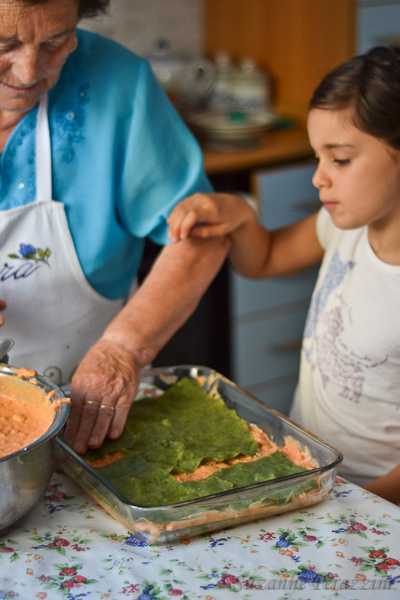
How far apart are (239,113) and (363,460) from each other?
5.50 ft

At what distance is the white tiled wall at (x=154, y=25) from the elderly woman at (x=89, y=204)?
160 centimetres

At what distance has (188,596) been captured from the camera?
747 millimetres

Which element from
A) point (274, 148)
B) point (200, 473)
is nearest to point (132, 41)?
point (274, 148)

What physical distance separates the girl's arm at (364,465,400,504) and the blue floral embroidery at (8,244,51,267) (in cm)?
62

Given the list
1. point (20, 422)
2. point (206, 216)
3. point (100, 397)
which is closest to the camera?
point (20, 422)

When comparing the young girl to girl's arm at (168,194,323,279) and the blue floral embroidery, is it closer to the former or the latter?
girl's arm at (168,194,323,279)

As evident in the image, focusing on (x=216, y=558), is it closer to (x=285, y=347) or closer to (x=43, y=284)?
(x=43, y=284)

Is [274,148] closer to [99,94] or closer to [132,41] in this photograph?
[132,41]

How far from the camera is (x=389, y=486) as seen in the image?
108 cm

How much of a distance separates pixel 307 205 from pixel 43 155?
4.83 ft

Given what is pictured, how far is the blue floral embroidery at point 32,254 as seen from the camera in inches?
47.1

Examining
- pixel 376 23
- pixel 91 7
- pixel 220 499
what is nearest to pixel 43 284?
pixel 91 7

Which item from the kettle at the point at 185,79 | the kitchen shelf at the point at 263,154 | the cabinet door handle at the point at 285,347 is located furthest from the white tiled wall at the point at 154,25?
the cabinet door handle at the point at 285,347

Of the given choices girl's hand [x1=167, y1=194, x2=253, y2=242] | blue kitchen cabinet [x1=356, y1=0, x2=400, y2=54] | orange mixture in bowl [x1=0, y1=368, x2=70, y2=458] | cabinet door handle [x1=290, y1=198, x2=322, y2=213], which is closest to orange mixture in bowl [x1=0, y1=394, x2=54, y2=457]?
orange mixture in bowl [x1=0, y1=368, x2=70, y2=458]
